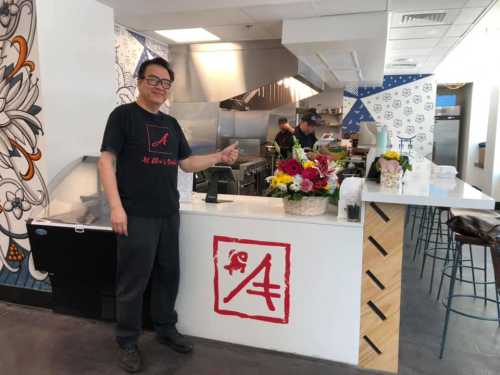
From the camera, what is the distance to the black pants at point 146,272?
86.9 inches

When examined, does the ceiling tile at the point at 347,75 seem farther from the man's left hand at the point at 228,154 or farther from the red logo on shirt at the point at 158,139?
the red logo on shirt at the point at 158,139

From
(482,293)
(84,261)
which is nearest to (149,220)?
(84,261)

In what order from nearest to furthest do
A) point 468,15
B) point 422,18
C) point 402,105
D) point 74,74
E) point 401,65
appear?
point 74,74 < point 468,15 < point 422,18 < point 401,65 < point 402,105

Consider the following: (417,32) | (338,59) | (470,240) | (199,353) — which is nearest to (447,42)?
(417,32)

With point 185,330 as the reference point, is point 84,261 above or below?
above

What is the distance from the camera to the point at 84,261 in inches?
103

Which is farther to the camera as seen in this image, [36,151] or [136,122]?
[36,151]

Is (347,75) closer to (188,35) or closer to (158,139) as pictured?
(188,35)

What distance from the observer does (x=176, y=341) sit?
248 cm

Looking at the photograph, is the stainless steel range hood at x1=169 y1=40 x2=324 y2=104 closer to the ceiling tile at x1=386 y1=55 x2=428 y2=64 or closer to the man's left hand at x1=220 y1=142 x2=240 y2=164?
the ceiling tile at x1=386 y1=55 x2=428 y2=64

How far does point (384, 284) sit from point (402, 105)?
7.78 m

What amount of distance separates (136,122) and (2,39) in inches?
57.1

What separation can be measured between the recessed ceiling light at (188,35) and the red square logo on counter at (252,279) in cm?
279

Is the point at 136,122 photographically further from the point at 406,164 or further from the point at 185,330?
the point at 406,164
